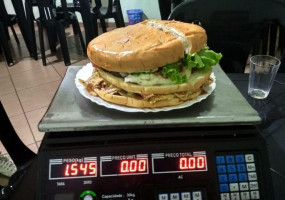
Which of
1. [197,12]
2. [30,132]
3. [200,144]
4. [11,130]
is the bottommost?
[30,132]

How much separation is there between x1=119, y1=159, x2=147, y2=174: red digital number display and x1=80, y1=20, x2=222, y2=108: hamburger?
0.15 meters

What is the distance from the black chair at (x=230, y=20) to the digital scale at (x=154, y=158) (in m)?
0.83

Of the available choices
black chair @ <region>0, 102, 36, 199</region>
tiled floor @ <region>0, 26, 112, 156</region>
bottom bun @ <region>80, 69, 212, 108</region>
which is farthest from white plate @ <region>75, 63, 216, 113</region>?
tiled floor @ <region>0, 26, 112, 156</region>

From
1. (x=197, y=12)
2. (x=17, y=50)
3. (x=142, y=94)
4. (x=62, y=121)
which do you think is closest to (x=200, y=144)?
(x=142, y=94)

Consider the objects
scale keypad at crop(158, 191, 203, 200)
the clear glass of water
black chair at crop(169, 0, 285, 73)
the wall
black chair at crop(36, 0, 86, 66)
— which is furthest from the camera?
the wall

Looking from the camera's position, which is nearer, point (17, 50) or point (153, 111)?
point (153, 111)

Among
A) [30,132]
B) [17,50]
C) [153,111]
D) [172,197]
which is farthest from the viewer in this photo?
[17,50]

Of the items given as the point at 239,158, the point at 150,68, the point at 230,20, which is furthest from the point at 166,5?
the point at 239,158

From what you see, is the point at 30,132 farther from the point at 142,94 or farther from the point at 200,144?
the point at 200,144

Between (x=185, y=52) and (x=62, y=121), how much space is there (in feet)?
1.23

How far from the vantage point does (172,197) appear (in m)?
0.58

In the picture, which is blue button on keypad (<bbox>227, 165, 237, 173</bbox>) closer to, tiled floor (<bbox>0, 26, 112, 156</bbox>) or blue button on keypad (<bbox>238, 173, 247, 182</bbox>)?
blue button on keypad (<bbox>238, 173, 247, 182</bbox>)

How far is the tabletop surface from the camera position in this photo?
0.65 metres

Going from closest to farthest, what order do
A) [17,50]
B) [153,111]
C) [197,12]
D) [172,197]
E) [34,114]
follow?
[172,197] → [153,111] → [197,12] → [34,114] → [17,50]
